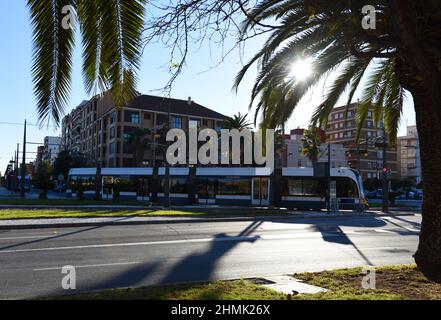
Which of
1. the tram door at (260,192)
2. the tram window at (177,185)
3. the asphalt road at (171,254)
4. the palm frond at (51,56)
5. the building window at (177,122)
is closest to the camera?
the palm frond at (51,56)

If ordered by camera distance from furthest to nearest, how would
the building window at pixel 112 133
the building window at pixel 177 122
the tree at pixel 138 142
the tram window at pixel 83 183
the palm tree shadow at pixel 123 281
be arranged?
the building window at pixel 177 122 → the building window at pixel 112 133 → the tree at pixel 138 142 → the tram window at pixel 83 183 → the palm tree shadow at pixel 123 281

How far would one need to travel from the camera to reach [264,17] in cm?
931

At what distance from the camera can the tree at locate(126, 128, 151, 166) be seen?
81.3 m

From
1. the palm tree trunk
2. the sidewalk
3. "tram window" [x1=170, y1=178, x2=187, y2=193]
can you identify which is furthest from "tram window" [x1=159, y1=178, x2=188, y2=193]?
the palm tree trunk

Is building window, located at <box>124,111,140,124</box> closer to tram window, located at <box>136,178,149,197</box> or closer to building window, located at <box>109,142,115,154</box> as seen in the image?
building window, located at <box>109,142,115,154</box>

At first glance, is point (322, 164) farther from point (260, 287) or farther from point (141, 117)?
point (141, 117)

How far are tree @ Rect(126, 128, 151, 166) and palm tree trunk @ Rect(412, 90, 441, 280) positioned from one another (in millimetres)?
74708

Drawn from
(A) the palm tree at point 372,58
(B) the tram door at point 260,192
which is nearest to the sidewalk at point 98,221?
(B) the tram door at point 260,192

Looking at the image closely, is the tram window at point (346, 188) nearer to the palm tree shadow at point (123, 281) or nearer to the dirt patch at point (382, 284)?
the palm tree shadow at point (123, 281)

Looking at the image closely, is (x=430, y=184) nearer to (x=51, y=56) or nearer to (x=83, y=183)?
(x=51, y=56)

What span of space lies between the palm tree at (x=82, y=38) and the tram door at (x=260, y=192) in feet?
98.7

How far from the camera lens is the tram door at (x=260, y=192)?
35.8 metres

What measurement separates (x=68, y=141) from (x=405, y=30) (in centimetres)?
13542
